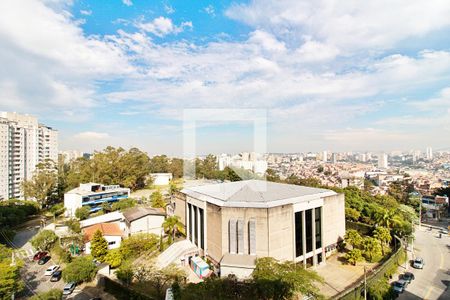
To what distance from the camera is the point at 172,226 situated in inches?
911

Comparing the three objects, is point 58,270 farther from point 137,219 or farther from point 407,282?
point 407,282

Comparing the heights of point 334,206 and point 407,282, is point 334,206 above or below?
above

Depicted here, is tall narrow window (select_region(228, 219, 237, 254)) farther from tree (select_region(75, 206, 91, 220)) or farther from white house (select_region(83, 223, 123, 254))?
tree (select_region(75, 206, 91, 220))

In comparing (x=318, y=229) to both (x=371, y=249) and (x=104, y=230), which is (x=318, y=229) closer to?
(x=371, y=249)

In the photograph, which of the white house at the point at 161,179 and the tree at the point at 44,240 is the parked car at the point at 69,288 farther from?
the white house at the point at 161,179

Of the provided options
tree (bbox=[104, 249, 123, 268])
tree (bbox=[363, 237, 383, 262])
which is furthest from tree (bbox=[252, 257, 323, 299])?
tree (bbox=[104, 249, 123, 268])

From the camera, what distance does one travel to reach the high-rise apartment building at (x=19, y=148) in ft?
170

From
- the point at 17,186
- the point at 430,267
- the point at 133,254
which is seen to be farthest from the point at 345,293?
the point at 17,186

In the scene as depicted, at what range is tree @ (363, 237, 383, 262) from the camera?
20000mm

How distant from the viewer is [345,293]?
1461cm

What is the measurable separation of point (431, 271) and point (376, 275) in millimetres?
7271

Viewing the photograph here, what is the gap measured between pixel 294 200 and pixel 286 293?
25.3 feet

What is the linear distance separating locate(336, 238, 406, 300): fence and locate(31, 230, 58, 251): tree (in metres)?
26.4

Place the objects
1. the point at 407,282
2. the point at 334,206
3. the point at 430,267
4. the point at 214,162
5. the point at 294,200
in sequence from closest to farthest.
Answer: the point at 407,282, the point at 294,200, the point at 430,267, the point at 334,206, the point at 214,162
